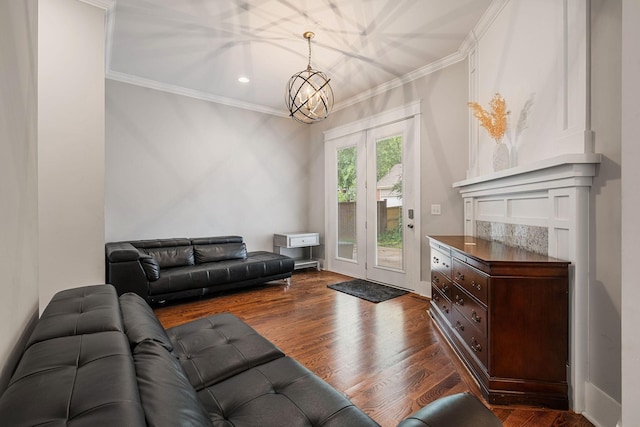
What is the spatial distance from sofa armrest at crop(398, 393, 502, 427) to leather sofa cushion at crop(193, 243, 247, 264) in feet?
12.9

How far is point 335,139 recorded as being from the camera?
207 inches

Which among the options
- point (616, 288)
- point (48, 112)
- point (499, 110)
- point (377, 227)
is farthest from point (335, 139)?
point (616, 288)

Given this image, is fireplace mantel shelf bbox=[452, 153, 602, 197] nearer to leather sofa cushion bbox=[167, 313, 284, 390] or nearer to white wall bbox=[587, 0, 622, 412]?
white wall bbox=[587, 0, 622, 412]

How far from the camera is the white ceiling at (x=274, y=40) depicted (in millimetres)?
2662

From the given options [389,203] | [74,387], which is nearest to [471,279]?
[74,387]

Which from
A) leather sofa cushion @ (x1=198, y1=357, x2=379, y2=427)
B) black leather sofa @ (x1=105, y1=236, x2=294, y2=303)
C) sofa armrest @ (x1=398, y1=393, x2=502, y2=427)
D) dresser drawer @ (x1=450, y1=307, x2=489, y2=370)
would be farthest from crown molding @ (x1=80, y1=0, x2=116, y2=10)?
dresser drawer @ (x1=450, y1=307, x2=489, y2=370)

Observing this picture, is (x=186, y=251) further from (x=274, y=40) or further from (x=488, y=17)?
(x=488, y=17)

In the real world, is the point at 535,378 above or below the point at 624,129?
below

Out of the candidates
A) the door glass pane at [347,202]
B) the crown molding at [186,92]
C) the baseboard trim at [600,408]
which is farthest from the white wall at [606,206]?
the crown molding at [186,92]

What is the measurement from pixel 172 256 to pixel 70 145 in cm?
194

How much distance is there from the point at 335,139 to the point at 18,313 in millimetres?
4753

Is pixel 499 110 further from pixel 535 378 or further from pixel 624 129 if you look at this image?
pixel 535 378

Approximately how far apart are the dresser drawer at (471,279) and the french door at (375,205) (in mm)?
1622

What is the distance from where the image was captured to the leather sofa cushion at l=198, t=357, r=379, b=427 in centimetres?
102
